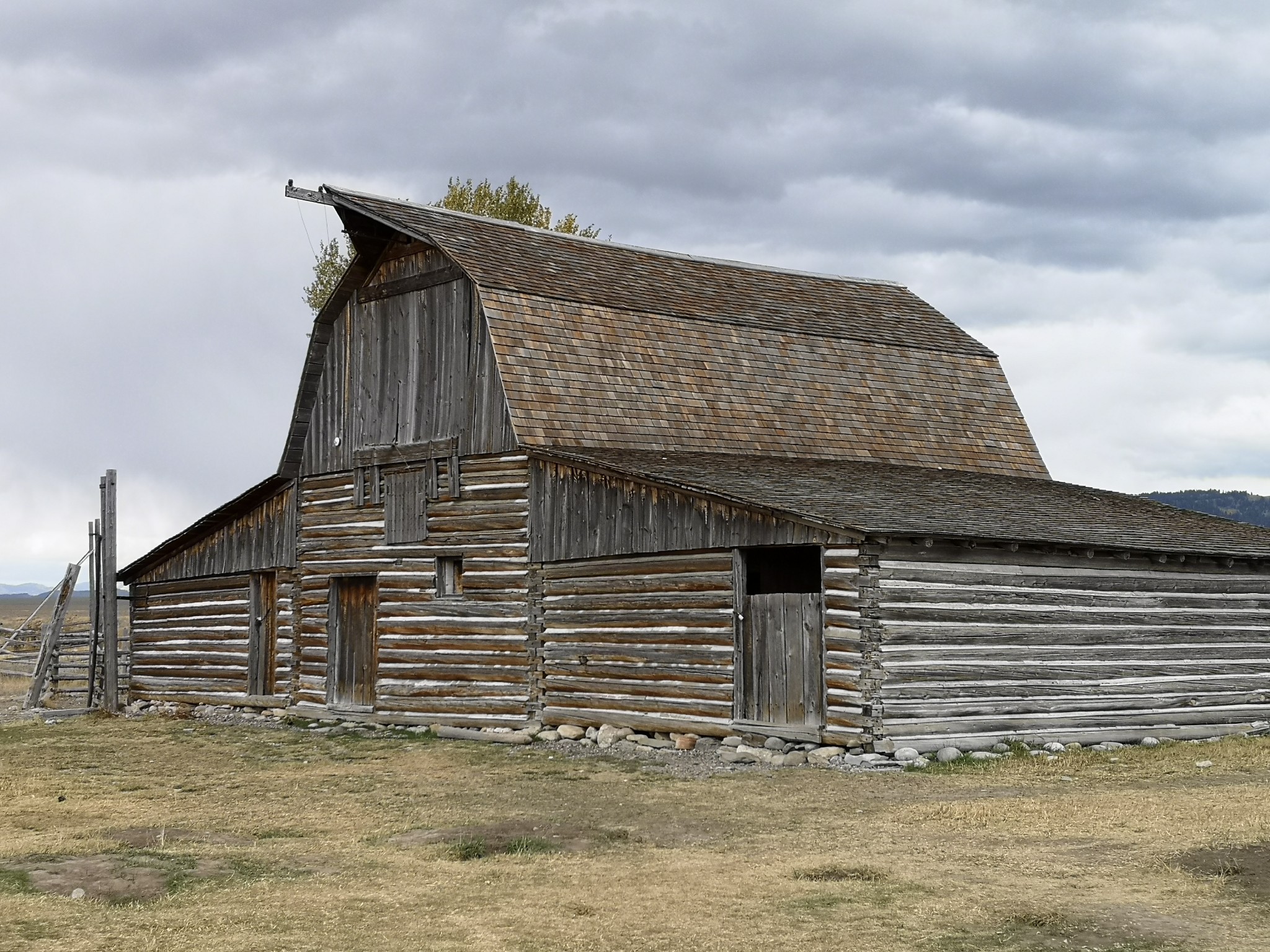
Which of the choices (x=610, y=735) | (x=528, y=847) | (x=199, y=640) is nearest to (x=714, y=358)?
(x=610, y=735)

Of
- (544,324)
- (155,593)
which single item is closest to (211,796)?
(544,324)

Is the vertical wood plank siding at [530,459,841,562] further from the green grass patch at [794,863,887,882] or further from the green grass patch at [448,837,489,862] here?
the green grass patch at [794,863,887,882]

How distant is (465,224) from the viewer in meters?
27.0

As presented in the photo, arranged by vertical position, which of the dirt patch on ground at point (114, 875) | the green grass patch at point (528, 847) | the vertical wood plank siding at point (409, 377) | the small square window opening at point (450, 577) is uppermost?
the vertical wood plank siding at point (409, 377)

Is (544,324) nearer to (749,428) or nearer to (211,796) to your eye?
(749,428)

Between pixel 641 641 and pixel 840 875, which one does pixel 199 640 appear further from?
pixel 840 875

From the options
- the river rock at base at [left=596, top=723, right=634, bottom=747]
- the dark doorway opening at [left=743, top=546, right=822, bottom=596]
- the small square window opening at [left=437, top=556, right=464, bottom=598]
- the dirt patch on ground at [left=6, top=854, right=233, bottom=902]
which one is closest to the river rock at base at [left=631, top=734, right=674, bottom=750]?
the river rock at base at [left=596, top=723, right=634, bottom=747]

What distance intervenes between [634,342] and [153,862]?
15688 mm

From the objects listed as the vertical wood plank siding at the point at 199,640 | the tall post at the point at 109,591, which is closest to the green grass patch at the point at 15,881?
the vertical wood plank siding at the point at 199,640

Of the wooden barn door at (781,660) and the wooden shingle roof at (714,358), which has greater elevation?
the wooden shingle roof at (714,358)

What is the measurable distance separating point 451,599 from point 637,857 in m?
12.3

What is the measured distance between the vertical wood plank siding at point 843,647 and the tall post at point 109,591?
16285mm

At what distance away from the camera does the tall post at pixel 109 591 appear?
1147 inches

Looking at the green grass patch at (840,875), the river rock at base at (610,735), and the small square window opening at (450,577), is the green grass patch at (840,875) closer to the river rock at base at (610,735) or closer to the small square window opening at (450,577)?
the river rock at base at (610,735)
